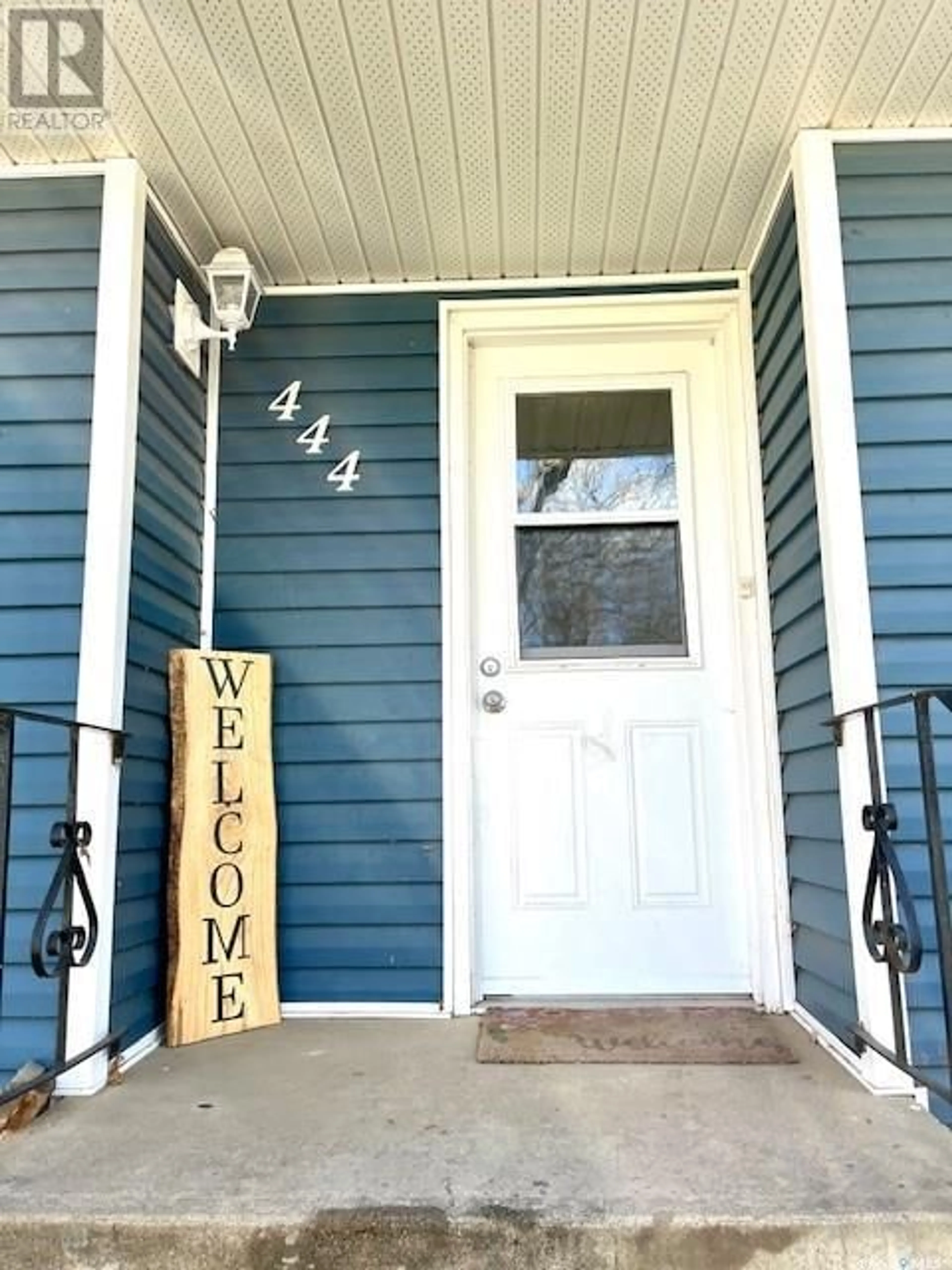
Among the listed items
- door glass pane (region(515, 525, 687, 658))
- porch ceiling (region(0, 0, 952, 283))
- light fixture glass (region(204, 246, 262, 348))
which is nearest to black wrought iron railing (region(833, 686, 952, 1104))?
door glass pane (region(515, 525, 687, 658))

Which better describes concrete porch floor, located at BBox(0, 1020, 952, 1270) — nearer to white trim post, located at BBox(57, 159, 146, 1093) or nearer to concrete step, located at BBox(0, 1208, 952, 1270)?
concrete step, located at BBox(0, 1208, 952, 1270)

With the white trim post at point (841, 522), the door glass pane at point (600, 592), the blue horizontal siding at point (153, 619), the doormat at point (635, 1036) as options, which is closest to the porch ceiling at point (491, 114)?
the white trim post at point (841, 522)

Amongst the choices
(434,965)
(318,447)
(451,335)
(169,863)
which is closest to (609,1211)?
(434,965)

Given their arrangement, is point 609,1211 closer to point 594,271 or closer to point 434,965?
point 434,965

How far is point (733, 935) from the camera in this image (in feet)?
8.14

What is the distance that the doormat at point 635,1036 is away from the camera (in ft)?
6.57

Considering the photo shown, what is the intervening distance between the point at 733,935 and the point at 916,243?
1.81m

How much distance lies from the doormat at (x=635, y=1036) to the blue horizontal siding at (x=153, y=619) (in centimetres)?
82

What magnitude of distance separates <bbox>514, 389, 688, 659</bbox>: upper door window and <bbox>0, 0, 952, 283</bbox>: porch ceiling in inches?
18.1

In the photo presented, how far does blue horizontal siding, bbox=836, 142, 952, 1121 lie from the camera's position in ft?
6.21

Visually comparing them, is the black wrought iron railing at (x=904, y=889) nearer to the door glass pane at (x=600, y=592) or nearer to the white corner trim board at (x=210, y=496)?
the door glass pane at (x=600, y=592)

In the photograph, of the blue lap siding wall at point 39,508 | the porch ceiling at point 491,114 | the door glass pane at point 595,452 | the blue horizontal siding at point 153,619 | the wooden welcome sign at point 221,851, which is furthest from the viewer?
the door glass pane at point 595,452

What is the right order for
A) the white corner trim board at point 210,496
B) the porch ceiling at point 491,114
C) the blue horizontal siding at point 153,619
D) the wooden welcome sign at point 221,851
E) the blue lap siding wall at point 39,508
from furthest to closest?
1. the white corner trim board at point 210,496
2. the wooden welcome sign at point 221,851
3. the blue horizontal siding at point 153,619
4. the blue lap siding wall at point 39,508
5. the porch ceiling at point 491,114

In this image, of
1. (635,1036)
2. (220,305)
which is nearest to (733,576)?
(635,1036)
